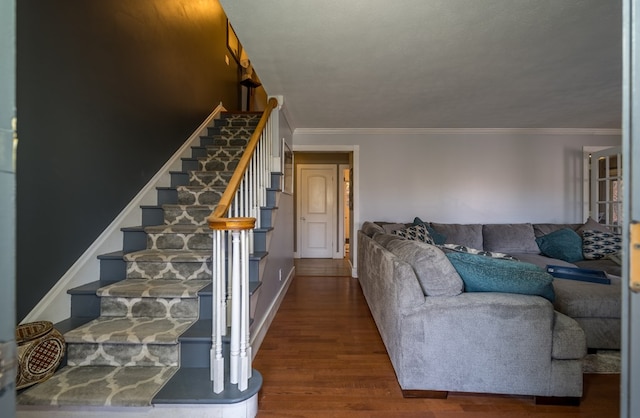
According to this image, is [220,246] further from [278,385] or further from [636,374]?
[636,374]

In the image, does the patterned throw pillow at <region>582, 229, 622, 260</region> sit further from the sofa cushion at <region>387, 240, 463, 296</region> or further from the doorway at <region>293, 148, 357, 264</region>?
the doorway at <region>293, 148, 357, 264</region>

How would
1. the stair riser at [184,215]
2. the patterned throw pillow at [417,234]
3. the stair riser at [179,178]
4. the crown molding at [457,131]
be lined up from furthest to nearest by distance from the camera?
1. the crown molding at [457,131]
2. the patterned throw pillow at [417,234]
3. the stair riser at [179,178]
4. the stair riser at [184,215]

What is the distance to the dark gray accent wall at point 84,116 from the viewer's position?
1523 millimetres

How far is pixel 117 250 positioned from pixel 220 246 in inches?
55.0

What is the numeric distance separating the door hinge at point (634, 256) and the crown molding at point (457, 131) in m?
3.91

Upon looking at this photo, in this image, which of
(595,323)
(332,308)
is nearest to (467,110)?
(595,323)

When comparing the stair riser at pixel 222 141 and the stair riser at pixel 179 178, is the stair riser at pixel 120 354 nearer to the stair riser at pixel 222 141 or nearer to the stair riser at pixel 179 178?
the stair riser at pixel 179 178

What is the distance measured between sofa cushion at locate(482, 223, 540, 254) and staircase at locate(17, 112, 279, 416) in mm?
2998

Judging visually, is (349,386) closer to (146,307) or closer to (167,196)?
(146,307)

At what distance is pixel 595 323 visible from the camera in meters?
1.96

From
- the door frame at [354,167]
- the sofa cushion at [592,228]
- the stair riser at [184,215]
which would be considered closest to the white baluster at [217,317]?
the stair riser at [184,215]

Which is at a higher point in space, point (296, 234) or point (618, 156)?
point (618, 156)

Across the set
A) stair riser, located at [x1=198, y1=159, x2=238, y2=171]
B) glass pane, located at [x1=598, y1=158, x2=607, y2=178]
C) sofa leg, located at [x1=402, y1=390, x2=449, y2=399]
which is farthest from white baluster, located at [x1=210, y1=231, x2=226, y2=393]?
glass pane, located at [x1=598, y1=158, x2=607, y2=178]

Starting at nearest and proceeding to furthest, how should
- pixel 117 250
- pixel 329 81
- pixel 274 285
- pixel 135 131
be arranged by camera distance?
pixel 117 250
pixel 135 131
pixel 329 81
pixel 274 285
